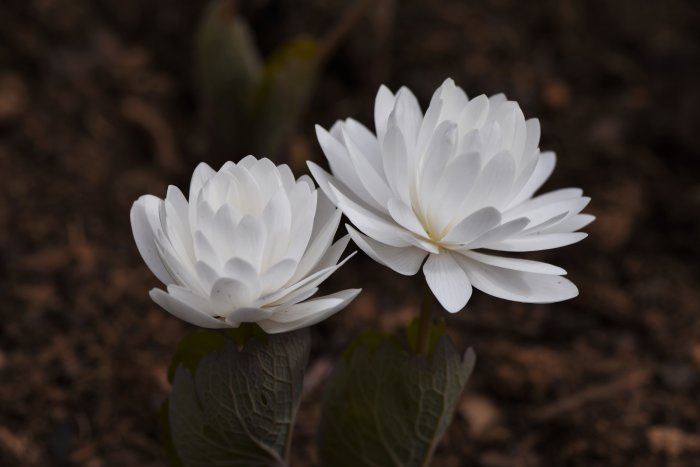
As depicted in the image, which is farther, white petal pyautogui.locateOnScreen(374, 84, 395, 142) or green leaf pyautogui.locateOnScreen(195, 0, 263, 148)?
green leaf pyautogui.locateOnScreen(195, 0, 263, 148)

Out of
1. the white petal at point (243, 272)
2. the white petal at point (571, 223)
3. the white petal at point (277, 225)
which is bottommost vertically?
the white petal at point (243, 272)

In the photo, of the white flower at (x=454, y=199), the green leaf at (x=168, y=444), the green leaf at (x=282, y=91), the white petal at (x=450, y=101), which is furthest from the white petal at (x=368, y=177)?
the green leaf at (x=282, y=91)

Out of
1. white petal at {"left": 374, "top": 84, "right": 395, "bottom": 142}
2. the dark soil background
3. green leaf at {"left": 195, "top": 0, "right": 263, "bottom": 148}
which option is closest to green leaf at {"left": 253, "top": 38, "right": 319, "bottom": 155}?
green leaf at {"left": 195, "top": 0, "right": 263, "bottom": 148}

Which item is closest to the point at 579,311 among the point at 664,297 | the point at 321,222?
the point at 664,297

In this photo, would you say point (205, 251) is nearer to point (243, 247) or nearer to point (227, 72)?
point (243, 247)

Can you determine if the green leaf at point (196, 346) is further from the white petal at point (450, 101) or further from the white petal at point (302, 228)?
the white petal at point (450, 101)

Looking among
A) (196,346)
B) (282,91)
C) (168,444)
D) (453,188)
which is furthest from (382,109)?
(282,91)

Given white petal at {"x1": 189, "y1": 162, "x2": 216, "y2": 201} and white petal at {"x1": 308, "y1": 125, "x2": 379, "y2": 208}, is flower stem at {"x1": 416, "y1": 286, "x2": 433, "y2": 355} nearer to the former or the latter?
white petal at {"x1": 308, "y1": 125, "x2": 379, "y2": 208}

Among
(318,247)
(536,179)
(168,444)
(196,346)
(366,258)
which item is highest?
(366,258)
